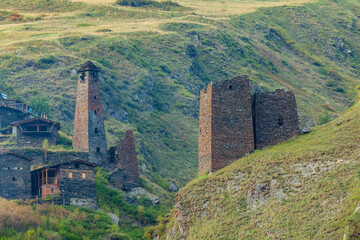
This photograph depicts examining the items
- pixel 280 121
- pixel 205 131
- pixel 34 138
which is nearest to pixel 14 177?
pixel 34 138

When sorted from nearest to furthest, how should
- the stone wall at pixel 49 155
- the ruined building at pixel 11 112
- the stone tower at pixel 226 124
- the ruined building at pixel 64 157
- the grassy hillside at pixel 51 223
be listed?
the stone tower at pixel 226 124 < the grassy hillside at pixel 51 223 < the ruined building at pixel 64 157 < the stone wall at pixel 49 155 < the ruined building at pixel 11 112

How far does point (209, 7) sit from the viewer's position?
168 metres

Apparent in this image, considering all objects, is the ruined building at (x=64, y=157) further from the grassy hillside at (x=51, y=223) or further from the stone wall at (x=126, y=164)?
the grassy hillside at (x=51, y=223)

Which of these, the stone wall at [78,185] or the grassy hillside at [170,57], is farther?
the grassy hillside at [170,57]

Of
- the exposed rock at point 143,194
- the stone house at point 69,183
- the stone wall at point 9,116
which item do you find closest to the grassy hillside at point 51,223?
the stone house at point 69,183

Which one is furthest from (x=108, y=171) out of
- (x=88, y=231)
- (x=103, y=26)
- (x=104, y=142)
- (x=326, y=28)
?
Result: (x=326, y=28)

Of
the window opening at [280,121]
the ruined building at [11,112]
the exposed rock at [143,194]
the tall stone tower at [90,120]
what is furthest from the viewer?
the ruined building at [11,112]

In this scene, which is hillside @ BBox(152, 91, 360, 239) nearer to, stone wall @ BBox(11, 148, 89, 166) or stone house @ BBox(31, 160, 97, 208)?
stone house @ BBox(31, 160, 97, 208)

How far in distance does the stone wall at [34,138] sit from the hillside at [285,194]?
30007 mm

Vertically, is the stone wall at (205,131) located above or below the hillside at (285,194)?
above

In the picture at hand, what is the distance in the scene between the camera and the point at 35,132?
3034 inches

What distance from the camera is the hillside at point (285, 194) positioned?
1558 inches

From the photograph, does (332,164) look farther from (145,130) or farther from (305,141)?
(145,130)

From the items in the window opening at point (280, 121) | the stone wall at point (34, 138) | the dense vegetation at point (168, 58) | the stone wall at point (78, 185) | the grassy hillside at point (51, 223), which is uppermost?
the dense vegetation at point (168, 58)
